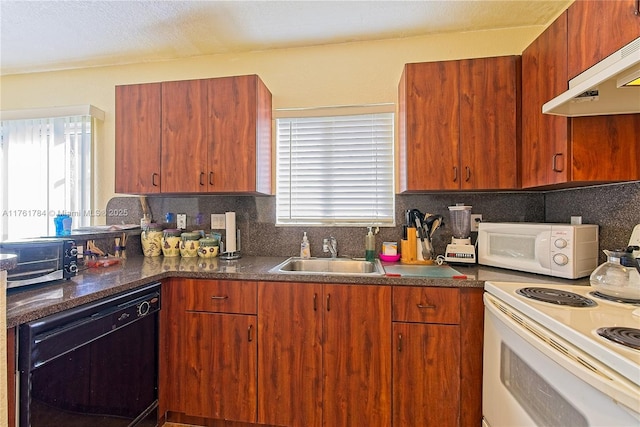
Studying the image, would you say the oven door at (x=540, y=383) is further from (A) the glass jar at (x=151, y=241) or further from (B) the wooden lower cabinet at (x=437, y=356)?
(A) the glass jar at (x=151, y=241)

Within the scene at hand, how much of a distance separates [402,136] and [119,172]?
6.51ft

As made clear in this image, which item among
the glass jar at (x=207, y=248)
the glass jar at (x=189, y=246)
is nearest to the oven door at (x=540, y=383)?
the glass jar at (x=207, y=248)

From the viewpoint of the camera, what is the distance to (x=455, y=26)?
199 centimetres

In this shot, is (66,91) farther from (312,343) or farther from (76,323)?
(312,343)

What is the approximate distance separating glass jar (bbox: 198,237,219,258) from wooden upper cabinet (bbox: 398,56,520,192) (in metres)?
1.43

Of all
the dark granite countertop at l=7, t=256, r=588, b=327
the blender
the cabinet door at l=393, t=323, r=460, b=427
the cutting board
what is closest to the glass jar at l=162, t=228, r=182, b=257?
the dark granite countertop at l=7, t=256, r=588, b=327

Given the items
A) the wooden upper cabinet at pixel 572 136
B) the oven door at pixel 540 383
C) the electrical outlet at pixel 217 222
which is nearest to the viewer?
the oven door at pixel 540 383

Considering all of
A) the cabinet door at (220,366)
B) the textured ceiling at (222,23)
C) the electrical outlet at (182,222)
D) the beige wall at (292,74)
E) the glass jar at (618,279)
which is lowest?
the cabinet door at (220,366)

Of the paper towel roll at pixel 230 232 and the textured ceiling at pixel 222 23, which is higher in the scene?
the textured ceiling at pixel 222 23

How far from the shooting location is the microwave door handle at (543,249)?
4.77ft

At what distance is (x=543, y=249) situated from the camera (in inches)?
57.9

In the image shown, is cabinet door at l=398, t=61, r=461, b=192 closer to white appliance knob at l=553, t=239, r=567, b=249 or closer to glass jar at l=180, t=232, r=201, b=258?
white appliance knob at l=553, t=239, r=567, b=249

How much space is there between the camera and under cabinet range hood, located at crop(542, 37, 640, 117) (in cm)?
88

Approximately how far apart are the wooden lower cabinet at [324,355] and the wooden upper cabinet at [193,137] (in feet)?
2.73
